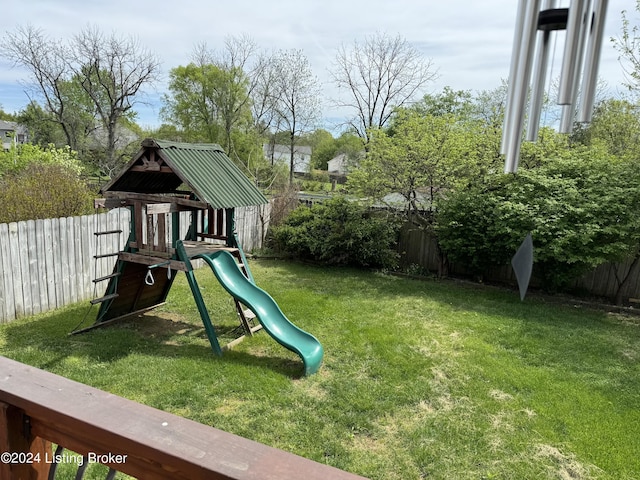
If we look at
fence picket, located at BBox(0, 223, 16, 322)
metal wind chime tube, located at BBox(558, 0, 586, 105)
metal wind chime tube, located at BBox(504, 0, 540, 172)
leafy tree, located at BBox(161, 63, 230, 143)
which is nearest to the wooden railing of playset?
metal wind chime tube, located at BBox(504, 0, 540, 172)

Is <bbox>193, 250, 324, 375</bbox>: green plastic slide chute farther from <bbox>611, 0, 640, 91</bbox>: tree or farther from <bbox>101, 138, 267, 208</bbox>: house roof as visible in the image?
<bbox>611, 0, 640, 91</bbox>: tree

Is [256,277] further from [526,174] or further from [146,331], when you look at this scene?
[526,174]

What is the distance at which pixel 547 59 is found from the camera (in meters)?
1.43

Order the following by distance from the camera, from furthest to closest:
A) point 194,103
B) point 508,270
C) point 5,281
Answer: point 194,103
point 508,270
point 5,281

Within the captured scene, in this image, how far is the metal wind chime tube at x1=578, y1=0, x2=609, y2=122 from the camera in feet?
4.32

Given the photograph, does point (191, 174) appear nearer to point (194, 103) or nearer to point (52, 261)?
point (52, 261)

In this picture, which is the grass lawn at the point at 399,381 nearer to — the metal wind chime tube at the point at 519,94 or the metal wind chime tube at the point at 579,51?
the metal wind chime tube at the point at 519,94

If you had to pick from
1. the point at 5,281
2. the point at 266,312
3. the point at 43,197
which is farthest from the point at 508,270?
the point at 43,197

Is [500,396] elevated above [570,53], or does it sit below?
below

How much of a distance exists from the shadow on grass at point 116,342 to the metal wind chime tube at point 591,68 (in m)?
4.15

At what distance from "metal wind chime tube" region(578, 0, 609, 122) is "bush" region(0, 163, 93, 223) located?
825cm

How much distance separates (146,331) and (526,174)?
25.7ft

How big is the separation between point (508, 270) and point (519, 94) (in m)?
9.22

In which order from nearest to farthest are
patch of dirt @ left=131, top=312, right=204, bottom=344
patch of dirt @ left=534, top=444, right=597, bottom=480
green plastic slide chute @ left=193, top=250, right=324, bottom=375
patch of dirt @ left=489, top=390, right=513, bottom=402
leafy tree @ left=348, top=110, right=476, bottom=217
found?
patch of dirt @ left=534, top=444, right=597, bottom=480 < patch of dirt @ left=489, top=390, right=513, bottom=402 < green plastic slide chute @ left=193, top=250, right=324, bottom=375 < patch of dirt @ left=131, top=312, right=204, bottom=344 < leafy tree @ left=348, top=110, right=476, bottom=217
